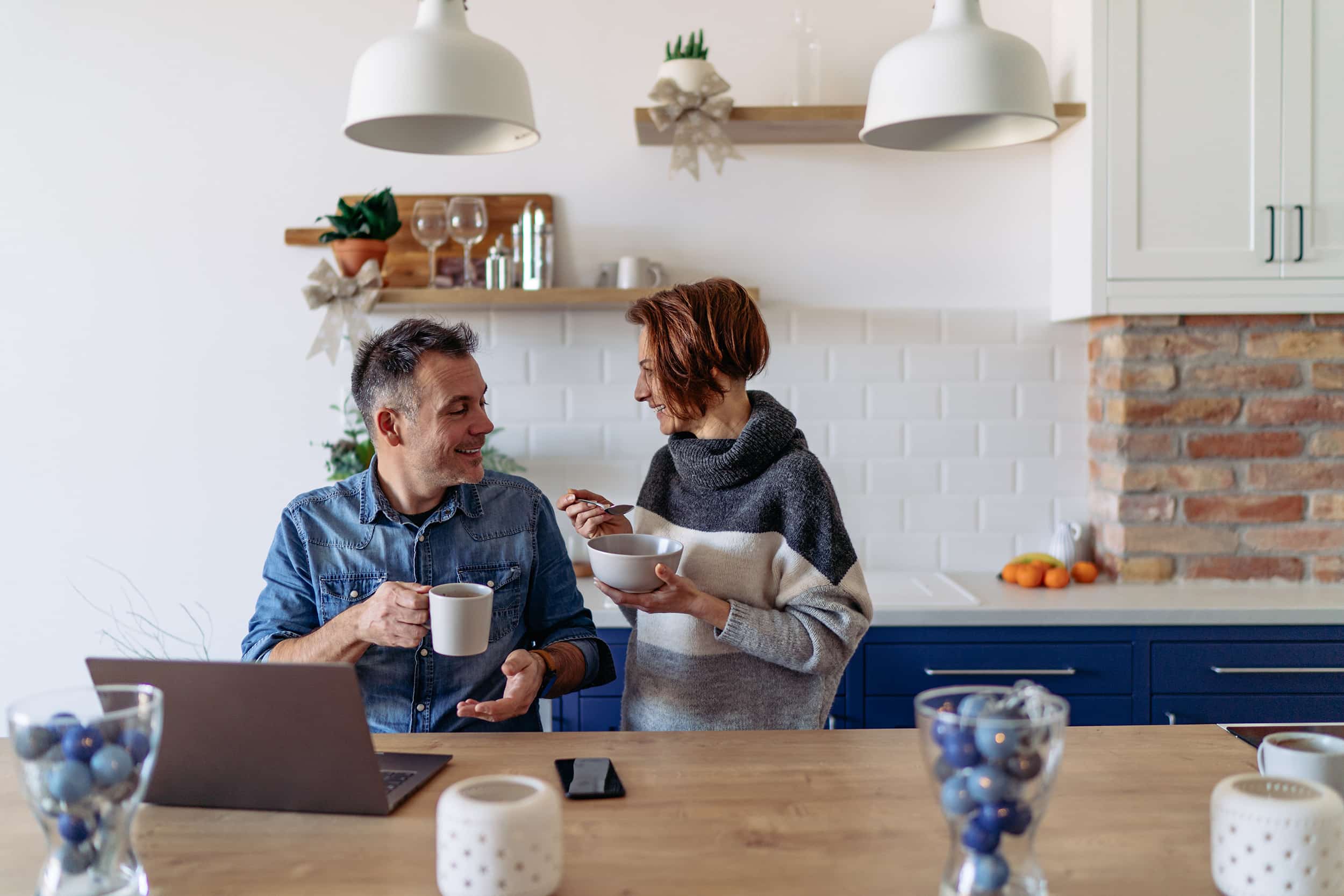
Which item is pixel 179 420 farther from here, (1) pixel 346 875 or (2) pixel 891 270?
(1) pixel 346 875

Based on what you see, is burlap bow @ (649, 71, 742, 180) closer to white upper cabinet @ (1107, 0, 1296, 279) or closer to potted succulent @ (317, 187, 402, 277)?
potted succulent @ (317, 187, 402, 277)

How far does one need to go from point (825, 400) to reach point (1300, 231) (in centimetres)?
133

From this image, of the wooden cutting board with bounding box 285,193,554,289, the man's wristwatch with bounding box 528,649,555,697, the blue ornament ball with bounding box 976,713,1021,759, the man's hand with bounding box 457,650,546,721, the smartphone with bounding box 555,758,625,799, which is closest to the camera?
the blue ornament ball with bounding box 976,713,1021,759

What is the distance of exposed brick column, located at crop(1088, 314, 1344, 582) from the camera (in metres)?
3.02

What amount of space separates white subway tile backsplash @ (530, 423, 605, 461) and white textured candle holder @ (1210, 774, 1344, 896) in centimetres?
238

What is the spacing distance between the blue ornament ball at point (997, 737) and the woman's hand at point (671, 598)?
670 mm

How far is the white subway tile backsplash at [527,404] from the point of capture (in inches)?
129

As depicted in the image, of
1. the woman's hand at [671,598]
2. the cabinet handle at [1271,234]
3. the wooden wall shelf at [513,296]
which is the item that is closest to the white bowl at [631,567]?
the woman's hand at [671,598]

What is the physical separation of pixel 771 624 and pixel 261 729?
2.63 feet

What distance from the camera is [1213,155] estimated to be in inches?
115

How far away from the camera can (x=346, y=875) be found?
1.11m

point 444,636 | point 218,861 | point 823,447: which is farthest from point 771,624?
point 823,447

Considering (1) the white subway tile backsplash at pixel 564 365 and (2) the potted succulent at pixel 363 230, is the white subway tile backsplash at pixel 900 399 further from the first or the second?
(2) the potted succulent at pixel 363 230

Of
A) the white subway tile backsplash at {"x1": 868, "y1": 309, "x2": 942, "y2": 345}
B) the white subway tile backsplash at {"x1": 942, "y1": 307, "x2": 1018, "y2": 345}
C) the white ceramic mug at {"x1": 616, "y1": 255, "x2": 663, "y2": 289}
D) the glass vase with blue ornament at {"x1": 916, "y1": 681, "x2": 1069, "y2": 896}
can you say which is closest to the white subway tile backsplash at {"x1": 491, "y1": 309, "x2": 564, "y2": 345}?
the white ceramic mug at {"x1": 616, "y1": 255, "x2": 663, "y2": 289}
